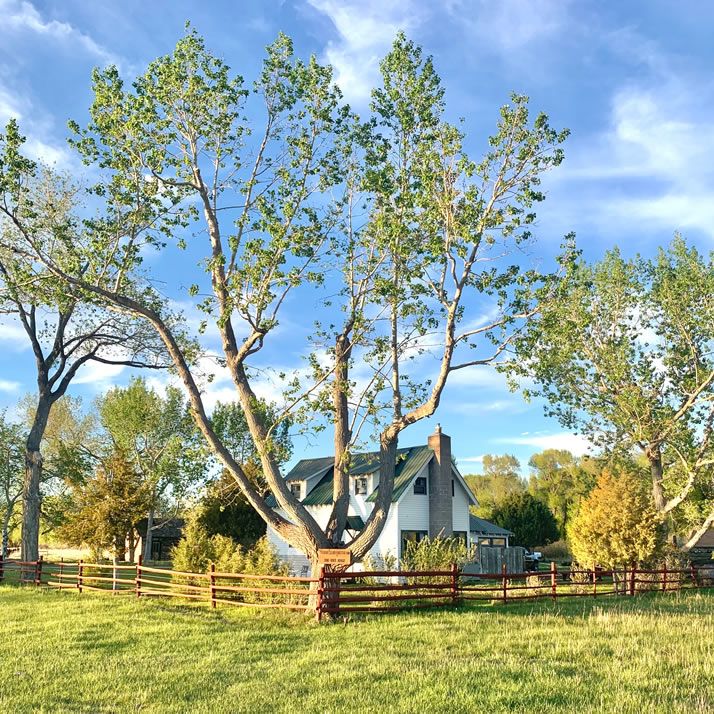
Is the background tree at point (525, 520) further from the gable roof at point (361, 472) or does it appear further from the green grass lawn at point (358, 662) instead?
the green grass lawn at point (358, 662)

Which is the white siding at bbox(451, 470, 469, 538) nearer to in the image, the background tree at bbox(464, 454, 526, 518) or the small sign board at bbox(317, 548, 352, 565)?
the small sign board at bbox(317, 548, 352, 565)

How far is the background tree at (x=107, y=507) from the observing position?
136ft

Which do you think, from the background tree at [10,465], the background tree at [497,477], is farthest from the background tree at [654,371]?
the background tree at [497,477]

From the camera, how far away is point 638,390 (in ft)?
110

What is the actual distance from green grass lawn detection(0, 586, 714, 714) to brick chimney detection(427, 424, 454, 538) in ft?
62.4

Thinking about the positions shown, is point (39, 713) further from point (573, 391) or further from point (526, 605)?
point (573, 391)

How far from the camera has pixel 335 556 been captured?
707 inches

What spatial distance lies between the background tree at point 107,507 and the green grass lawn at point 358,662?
78.4 feet

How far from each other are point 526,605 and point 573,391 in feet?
57.1

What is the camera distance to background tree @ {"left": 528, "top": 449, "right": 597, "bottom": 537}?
65750 mm

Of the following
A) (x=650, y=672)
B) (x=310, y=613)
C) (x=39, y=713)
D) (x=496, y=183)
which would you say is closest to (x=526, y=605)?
(x=310, y=613)

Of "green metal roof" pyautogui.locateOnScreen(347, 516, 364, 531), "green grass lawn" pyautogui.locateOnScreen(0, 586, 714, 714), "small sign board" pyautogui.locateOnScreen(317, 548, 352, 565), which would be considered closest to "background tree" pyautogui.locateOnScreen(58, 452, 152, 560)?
"green metal roof" pyautogui.locateOnScreen(347, 516, 364, 531)

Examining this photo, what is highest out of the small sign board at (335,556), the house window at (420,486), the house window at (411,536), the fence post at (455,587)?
the house window at (420,486)

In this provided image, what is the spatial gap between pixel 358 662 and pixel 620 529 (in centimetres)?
2259
